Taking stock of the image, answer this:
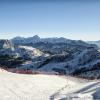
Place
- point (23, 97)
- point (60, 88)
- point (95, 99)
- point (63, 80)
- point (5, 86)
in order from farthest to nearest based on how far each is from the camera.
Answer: point (63, 80) → point (60, 88) → point (5, 86) → point (23, 97) → point (95, 99)

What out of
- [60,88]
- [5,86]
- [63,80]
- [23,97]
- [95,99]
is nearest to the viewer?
[95,99]

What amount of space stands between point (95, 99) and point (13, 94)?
731cm

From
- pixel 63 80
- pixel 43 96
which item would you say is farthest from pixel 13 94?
pixel 63 80

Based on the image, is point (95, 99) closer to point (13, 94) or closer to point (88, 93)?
point (88, 93)

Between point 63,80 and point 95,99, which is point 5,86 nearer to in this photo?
point 95,99

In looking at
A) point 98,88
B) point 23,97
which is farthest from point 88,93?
point 23,97

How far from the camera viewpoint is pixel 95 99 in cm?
Answer: 2345

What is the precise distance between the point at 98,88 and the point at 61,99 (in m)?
4.19

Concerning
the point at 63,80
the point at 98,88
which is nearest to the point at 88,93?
the point at 98,88

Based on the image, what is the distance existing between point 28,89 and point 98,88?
686 cm

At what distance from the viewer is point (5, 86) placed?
90.0 feet

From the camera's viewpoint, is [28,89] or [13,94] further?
[28,89]

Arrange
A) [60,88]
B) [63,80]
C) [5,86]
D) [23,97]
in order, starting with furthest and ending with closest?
1. [63,80]
2. [60,88]
3. [5,86]
4. [23,97]

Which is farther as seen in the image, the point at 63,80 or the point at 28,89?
the point at 63,80
